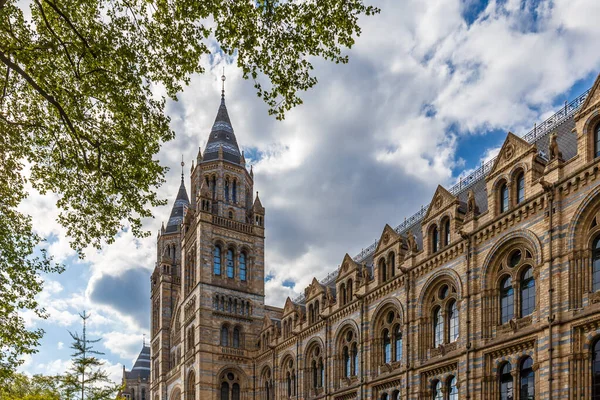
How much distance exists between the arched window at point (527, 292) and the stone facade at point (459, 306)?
4 cm

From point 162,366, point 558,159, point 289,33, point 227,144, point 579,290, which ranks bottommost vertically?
point 162,366

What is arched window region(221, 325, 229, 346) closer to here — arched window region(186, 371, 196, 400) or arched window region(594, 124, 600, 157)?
arched window region(186, 371, 196, 400)

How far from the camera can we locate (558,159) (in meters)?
22.9

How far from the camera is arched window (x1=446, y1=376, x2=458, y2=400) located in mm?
28097

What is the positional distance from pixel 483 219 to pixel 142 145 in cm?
1667

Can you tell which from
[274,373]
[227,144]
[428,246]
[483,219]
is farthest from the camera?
[227,144]

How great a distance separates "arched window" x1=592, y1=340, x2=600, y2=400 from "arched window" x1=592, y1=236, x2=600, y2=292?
2038 mm

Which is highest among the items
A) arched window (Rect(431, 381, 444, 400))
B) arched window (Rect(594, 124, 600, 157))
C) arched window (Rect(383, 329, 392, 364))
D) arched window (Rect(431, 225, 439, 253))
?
arched window (Rect(594, 124, 600, 157))

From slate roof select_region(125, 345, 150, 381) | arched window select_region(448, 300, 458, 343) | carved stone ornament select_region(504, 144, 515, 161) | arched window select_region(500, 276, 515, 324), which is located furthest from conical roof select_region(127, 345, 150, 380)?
carved stone ornament select_region(504, 144, 515, 161)

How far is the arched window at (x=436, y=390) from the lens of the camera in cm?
2923

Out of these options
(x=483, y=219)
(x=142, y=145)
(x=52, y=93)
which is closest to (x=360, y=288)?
(x=483, y=219)

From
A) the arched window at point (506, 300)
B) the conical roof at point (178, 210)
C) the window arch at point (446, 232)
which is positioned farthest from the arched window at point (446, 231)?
the conical roof at point (178, 210)

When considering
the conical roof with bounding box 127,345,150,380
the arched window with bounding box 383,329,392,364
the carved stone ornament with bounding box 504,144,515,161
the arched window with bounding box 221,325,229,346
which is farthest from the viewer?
the conical roof with bounding box 127,345,150,380

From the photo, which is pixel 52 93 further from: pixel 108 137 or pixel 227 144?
pixel 227 144
